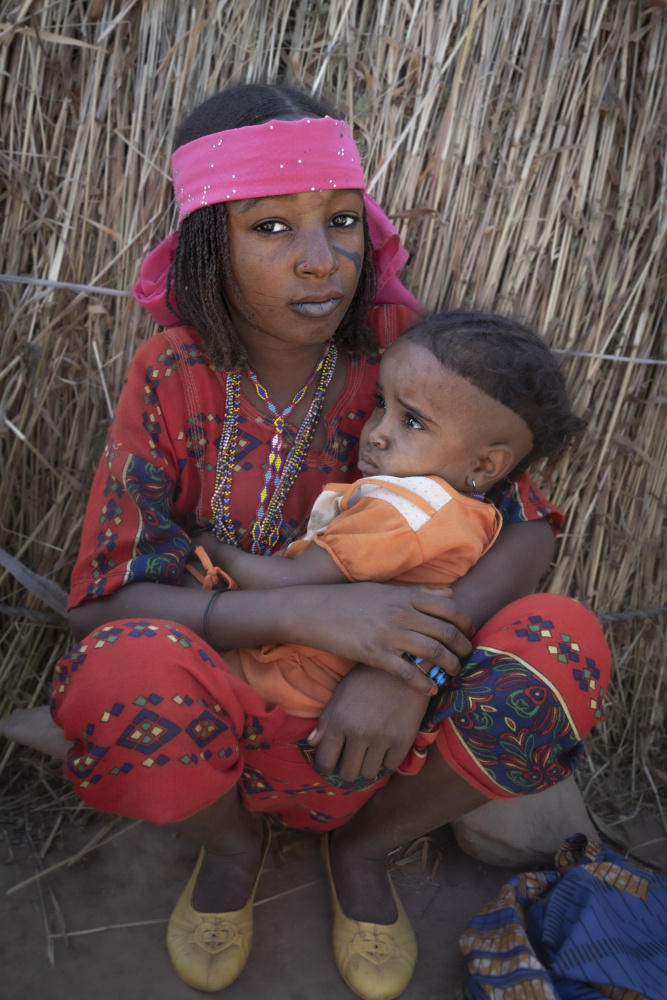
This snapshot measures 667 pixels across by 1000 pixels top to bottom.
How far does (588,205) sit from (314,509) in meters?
1.09

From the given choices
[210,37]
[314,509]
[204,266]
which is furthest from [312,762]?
[210,37]

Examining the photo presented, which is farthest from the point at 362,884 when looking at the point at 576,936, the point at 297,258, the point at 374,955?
the point at 297,258

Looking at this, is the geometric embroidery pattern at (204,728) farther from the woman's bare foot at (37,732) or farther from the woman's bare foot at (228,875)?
the woman's bare foot at (37,732)

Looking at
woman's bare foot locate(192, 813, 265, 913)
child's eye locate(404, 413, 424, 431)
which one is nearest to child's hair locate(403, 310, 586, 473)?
child's eye locate(404, 413, 424, 431)

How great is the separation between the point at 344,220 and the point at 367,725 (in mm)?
930

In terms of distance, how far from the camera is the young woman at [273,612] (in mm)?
1287

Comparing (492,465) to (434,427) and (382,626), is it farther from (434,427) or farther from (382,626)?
(382,626)

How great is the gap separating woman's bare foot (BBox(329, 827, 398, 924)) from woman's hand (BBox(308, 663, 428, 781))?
12.1 inches

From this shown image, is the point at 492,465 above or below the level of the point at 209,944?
above

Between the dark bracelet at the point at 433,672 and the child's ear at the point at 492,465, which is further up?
the child's ear at the point at 492,465

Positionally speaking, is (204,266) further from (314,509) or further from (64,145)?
(64,145)

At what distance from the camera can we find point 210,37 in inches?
72.3

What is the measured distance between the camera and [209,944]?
1476 mm

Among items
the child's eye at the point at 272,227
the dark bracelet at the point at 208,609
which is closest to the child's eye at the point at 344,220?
the child's eye at the point at 272,227
